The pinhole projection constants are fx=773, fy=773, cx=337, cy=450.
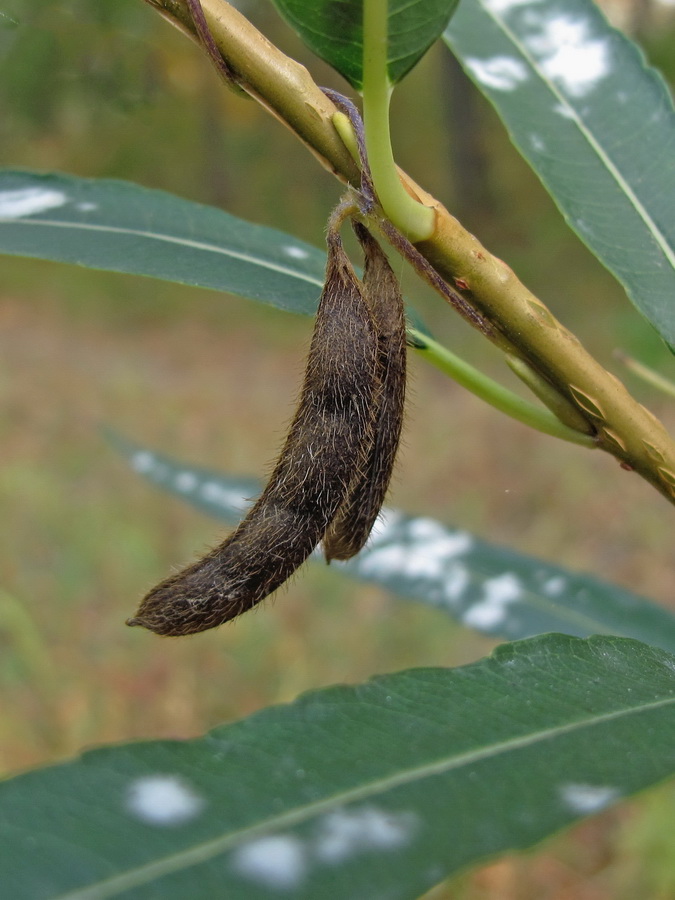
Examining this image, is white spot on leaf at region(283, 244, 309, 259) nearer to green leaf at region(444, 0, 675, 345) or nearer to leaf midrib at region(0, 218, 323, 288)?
leaf midrib at region(0, 218, 323, 288)

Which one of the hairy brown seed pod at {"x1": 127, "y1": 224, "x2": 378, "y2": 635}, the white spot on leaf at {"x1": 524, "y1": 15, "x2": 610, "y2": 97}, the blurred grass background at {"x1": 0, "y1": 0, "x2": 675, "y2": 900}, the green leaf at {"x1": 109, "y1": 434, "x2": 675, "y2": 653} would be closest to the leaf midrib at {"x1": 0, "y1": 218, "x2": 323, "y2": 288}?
the blurred grass background at {"x1": 0, "y1": 0, "x2": 675, "y2": 900}

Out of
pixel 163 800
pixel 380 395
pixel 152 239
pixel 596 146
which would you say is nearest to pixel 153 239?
pixel 152 239

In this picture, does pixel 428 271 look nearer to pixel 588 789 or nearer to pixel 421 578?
pixel 588 789

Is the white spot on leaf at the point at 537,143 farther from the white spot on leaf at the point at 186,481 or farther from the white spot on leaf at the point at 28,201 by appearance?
the white spot on leaf at the point at 186,481

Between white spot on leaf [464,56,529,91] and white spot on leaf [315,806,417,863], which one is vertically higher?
white spot on leaf [464,56,529,91]

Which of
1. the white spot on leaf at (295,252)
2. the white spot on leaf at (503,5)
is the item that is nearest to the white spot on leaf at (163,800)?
the white spot on leaf at (295,252)

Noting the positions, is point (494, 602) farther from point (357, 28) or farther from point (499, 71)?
point (357, 28)
